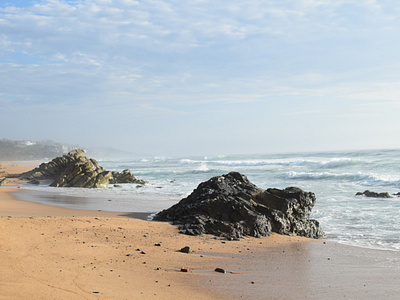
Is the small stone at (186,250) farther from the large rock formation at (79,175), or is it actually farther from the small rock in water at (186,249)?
Result: the large rock formation at (79,175)

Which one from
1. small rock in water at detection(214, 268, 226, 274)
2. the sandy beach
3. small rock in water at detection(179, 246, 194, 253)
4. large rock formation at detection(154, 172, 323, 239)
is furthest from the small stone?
large rock formation at detection(154, 172, 323, 239)

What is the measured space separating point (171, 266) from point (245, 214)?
3.75m

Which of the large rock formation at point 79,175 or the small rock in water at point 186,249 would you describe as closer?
the small rock in water at point 186,249

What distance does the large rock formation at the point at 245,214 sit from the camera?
9.62m

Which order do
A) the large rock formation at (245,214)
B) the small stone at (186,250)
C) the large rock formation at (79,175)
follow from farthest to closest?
1. the large rock formation at (79,175)
2. the large rock formation at (245,214)
3. the small stone at (186,250)

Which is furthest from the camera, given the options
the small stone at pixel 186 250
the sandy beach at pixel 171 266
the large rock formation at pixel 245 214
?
the large rock formation at pixel 245 214

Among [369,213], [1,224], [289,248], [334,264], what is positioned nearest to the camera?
[334,264]

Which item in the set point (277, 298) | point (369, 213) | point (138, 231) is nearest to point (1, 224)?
point (138, 231)

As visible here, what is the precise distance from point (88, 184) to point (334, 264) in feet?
69.5

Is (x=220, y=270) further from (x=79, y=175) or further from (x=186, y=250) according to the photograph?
(x=79, y=175)

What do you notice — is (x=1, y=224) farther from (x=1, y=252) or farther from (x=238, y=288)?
(x=238, y=288)

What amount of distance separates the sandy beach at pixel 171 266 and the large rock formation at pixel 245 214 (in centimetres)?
48

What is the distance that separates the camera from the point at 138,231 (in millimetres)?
9383

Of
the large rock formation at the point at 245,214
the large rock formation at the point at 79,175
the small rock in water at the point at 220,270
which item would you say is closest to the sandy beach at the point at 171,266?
the small rock in water at the point at 220,270
